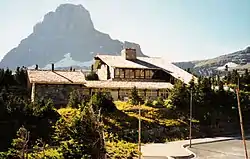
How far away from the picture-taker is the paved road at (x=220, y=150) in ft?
75.7

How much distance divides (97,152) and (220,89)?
88.6 ft

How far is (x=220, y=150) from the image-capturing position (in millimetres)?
25188

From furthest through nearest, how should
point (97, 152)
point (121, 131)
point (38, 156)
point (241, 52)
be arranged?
point (241, 52), point (121, 131), point (38, 156), point (97, 152)

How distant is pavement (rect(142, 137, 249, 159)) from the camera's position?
22531 mm

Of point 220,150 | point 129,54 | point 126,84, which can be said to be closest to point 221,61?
point 129,54

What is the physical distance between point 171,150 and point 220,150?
3.57 metres

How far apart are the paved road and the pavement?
29.4 inches

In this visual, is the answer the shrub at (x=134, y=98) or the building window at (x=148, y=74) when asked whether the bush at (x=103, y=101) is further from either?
the building window at (x=148, y=74)

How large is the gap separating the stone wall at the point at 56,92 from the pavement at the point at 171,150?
1152cm

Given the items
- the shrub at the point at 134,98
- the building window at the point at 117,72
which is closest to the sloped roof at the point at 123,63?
the building window at the point at 117,72

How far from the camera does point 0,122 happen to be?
24.8m

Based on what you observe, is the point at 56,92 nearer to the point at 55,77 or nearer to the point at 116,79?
the point at 55,77

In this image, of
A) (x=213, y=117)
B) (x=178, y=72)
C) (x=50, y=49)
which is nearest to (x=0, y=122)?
(x=213, y=117)

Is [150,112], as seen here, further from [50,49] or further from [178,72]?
[50,49]
